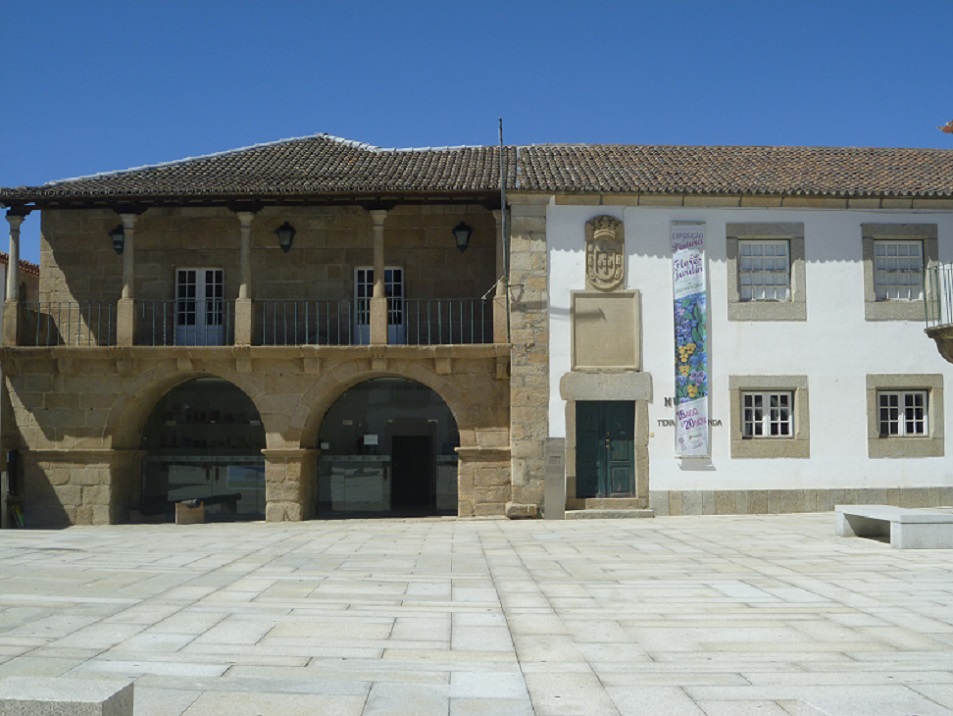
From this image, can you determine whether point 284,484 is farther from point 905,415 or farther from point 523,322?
point 905,415

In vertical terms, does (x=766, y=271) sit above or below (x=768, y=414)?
above

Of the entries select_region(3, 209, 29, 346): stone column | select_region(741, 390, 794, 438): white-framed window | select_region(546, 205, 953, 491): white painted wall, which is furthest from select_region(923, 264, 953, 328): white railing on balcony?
select_region(3, 209, 29, 346): stone column

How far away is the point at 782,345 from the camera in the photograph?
55.6 ft

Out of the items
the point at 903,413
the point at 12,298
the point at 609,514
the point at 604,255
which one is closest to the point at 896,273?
the point at 903,413

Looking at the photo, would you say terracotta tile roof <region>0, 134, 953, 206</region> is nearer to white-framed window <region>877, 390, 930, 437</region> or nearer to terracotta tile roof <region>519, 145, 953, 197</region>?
terracotta tile roof <region>519, 145, 953, 197</region>

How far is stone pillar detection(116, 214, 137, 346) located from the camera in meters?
17.7

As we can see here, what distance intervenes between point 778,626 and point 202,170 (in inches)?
581

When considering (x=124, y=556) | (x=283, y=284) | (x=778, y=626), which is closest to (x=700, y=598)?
(x=778, y=626)

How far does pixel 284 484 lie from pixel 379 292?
3.63 m

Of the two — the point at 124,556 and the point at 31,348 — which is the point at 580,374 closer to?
the point at 124,556

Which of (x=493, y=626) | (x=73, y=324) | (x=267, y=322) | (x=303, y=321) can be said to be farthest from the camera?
(x=73, y=324)

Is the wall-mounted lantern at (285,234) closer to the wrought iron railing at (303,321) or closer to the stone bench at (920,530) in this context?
the wrought iron railing at (303,321)

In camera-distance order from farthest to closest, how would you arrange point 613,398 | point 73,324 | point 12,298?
point 73,324, point 12,298, point 613,398

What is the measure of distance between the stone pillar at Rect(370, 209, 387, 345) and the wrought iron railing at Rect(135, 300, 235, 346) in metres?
3.11
